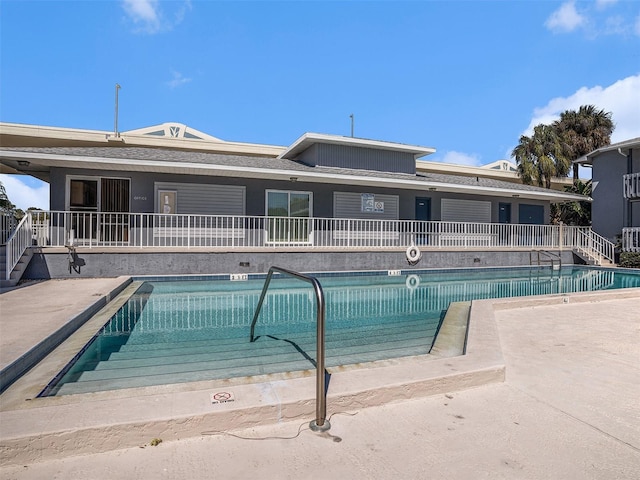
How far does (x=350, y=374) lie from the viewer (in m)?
3.28

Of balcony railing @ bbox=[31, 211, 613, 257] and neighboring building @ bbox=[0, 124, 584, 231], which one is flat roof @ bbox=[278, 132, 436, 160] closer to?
neighboring building @ bbox=[0, 124, 584, 231]

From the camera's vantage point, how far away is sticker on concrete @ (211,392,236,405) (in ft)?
8.67

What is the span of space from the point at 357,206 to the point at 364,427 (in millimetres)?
14263

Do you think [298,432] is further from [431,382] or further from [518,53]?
[518,53]

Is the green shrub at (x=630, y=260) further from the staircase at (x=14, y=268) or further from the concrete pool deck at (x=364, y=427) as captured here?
the staircase at (x=14, y=268)

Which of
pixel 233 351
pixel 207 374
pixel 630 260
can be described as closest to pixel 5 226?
pixel 233 351

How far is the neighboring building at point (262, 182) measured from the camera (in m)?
12.6

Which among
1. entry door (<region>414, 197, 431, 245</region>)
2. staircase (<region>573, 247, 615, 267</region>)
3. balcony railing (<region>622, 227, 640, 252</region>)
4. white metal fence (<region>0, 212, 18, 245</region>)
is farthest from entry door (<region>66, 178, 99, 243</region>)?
balcony railing (<region>622, 227, 640, 252</region>)

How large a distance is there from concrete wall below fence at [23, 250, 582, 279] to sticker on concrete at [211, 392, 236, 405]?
1029 cm

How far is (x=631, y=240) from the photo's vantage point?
60.0 ft

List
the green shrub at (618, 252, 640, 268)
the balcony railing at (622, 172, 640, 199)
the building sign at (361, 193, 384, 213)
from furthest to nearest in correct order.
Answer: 1. the balcony railing at (622, 172, 640, 199)
2. the green shrub at (618, 252, 640, 268)
3. the building sign at (361, 193, 384, 213)

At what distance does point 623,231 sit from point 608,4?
448 inches

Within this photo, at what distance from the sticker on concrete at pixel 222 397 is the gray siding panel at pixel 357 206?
13638 mm

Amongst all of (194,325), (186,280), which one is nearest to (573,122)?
(186,280)
